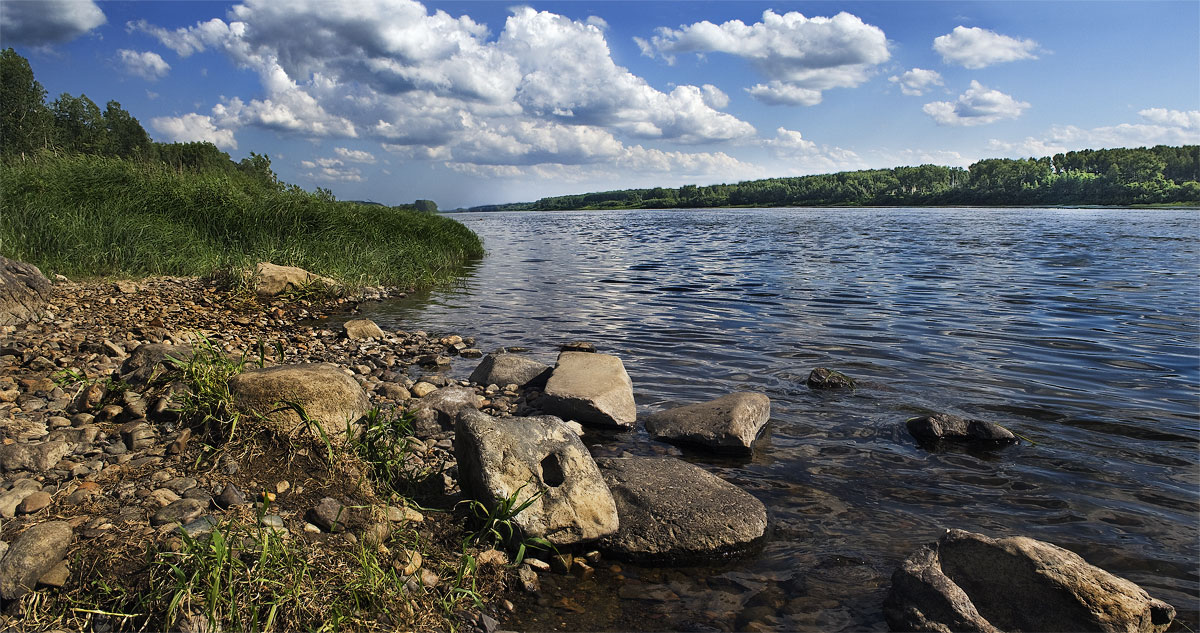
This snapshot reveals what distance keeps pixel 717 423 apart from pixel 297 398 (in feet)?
12.7

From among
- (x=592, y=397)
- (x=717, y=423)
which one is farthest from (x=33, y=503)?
(x=717, y=423)

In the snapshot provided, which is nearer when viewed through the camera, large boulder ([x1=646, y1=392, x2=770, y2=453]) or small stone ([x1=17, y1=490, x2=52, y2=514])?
small stone ([x1=17, y1=490, x2=52, y2=514])

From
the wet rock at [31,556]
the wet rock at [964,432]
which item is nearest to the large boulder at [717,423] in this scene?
the wet rock at [964,432]

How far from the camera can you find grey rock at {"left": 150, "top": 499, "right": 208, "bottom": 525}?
3.50 meters

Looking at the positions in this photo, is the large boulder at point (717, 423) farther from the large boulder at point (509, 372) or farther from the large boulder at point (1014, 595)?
the large boulder at point (1014, 595)

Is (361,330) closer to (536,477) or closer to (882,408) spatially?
(536,477)

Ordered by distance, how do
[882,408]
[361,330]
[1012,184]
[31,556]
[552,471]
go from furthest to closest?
[1012,184]
[361,330]
[882,408]
[552,471]
[31,556]

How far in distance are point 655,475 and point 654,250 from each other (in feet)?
99.6

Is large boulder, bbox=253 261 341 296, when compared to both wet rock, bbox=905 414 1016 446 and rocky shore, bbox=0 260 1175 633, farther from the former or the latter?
wet rock, bbox=905 414 1016 446

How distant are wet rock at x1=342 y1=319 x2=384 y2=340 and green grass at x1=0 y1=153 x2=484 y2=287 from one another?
3.92 m

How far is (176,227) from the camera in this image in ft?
48.4

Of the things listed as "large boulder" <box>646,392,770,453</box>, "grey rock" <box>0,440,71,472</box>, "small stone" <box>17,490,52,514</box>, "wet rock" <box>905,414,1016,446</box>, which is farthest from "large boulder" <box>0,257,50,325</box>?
"wet rock" <box>905,414,1016,446</box>

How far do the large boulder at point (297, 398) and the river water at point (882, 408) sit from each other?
1979 mm

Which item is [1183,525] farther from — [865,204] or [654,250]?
[865,204]
